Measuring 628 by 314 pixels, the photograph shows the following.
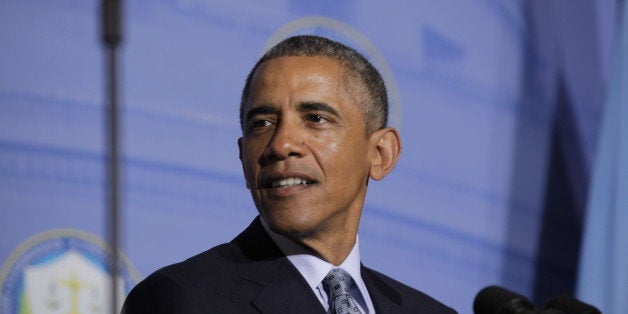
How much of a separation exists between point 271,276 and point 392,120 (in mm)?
1124

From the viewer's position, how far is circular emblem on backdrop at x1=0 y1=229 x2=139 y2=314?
2.17 metres

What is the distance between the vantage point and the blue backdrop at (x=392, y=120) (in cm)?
223

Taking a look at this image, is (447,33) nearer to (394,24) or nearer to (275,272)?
(394,24)

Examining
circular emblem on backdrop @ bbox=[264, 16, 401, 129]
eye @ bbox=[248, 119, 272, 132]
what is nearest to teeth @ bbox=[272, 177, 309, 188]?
eye @ bbox=[248, 119, 272, 132]

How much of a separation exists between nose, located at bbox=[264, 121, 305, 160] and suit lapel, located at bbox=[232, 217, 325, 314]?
18 cm

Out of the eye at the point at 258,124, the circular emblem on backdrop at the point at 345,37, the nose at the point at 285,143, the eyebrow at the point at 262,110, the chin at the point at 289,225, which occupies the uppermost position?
the circular emblem on backdrop at the point at 345,37

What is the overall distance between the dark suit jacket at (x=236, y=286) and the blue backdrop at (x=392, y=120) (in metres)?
0.30

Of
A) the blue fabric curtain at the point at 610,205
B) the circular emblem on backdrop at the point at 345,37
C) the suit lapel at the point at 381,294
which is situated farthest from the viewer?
the blue fabric curtain at the point at 610,205

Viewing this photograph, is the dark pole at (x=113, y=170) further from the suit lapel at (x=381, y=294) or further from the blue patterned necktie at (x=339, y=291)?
the suit lapel at (x=381, y=294)

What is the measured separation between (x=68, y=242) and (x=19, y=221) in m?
0.12

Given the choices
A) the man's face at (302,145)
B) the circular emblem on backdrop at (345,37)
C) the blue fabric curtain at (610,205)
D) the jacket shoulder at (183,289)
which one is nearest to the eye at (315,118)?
the man's face at (302,145)

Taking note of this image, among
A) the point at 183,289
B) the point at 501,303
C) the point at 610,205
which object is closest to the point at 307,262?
the point at 183,289

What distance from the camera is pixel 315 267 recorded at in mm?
1933

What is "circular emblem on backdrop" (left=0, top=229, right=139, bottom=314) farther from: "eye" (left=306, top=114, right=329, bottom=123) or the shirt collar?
"eye" (left=306, top=114, right=329, bottom=123)
